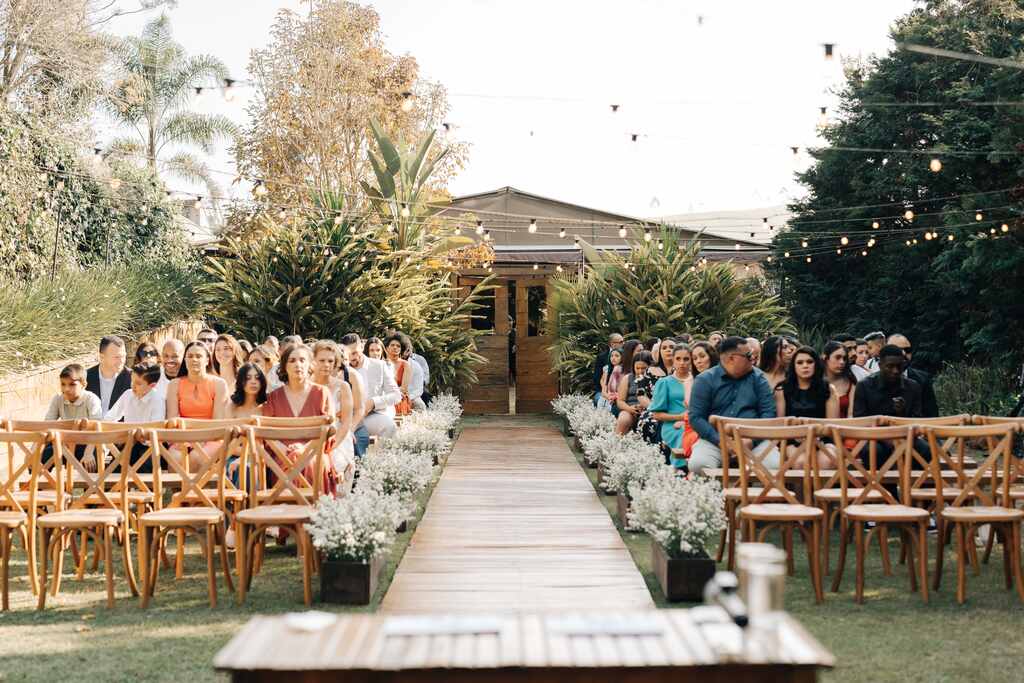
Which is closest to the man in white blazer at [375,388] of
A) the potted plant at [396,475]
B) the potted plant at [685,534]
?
the potted plant at [396,475]

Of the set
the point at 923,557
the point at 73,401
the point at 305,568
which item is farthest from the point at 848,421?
the point at 73,401

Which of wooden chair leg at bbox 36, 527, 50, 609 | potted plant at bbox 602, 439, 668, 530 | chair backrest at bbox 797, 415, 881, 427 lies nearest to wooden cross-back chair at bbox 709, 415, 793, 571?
chair backrest at bbox 797, 415, 881, 427

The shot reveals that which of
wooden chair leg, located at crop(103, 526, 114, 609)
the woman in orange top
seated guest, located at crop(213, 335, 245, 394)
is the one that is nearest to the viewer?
wooden chair leg, located at crop(103, 526, 114, 609)

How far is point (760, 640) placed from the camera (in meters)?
3.44

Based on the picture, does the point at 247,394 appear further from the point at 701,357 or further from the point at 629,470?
the point at 701,357

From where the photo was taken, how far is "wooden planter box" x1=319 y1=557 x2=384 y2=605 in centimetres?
661

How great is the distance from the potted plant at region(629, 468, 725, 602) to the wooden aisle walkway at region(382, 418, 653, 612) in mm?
230

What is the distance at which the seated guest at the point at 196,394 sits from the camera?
27.2ft

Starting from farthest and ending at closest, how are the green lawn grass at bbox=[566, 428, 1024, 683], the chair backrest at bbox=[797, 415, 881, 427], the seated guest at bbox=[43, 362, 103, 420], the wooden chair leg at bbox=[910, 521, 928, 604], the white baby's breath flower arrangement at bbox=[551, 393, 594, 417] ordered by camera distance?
the white baby's breath flower arrangement at bbox=[551, 393, 594, 417]
the seated guest at bbox=[43, 362, 103, 420]
the chair backrest at bbox=[797, 415, 881, 427]
the wooden chair leg at bbox=[910, 521, 928, 604]
the green lawn grass at bbox=[566, 428, 1024, 683]

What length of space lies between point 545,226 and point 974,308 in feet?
35.3

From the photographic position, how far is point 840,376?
30.1 feet

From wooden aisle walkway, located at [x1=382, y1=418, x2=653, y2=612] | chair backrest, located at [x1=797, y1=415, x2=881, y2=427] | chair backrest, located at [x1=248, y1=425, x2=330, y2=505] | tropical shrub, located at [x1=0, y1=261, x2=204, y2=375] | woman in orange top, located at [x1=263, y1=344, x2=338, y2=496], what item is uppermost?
tropical shrub, located at [x1=0, y1=261, x2=204, y2=375]

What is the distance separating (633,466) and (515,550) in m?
1.52

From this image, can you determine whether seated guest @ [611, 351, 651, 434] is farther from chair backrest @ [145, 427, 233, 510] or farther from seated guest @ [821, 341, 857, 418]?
chair backrest @ [145, 427, 233, 510]
